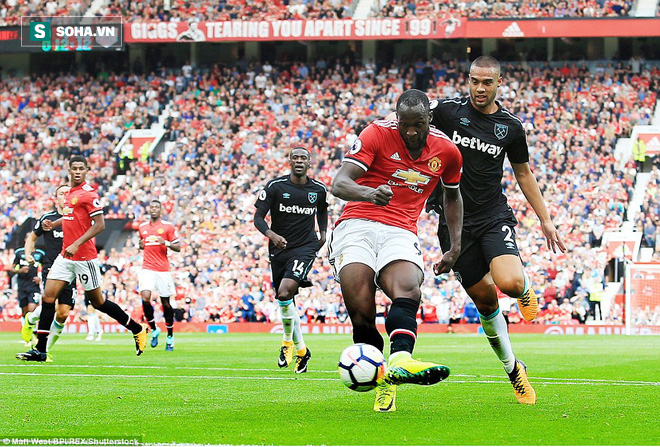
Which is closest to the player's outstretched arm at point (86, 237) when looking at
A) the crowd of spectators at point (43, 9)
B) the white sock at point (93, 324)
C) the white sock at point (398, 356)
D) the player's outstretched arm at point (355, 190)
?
the player's outstretched arm at point (355, 190)

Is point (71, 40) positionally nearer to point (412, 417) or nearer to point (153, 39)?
point (153, 39)

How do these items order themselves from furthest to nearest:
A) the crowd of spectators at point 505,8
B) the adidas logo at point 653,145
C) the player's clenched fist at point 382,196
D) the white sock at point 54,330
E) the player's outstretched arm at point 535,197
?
the crowd of spectators at point 505,8
the adidas logo at point 653,145
the white sock at point 54,330
the player's outstretched arm at point 535,197
the player's clenched fist at point 382,196

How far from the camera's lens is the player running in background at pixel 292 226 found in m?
13.9

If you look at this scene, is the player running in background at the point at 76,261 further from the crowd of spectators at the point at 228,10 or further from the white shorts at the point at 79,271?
the crowd of spectators at the point at 228,10

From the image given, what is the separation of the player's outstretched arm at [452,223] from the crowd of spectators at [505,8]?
3314 centimetres

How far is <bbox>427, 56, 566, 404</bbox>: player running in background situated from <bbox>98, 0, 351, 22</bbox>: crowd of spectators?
33.1 metres

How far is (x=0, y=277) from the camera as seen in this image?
113 feet

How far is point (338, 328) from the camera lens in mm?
30953

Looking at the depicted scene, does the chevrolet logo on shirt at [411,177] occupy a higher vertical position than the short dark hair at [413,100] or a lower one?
lower

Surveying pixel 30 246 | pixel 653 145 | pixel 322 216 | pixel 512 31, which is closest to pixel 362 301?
pixel 322 216

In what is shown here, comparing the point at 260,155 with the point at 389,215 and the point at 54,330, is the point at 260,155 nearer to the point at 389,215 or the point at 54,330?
the point at 54,330

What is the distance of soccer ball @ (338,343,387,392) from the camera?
281 inches

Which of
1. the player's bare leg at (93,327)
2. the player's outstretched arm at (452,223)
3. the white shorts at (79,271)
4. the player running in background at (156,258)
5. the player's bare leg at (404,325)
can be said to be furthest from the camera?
the player's bare leg at (93,327)

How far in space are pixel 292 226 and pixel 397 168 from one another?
6.37 meters
